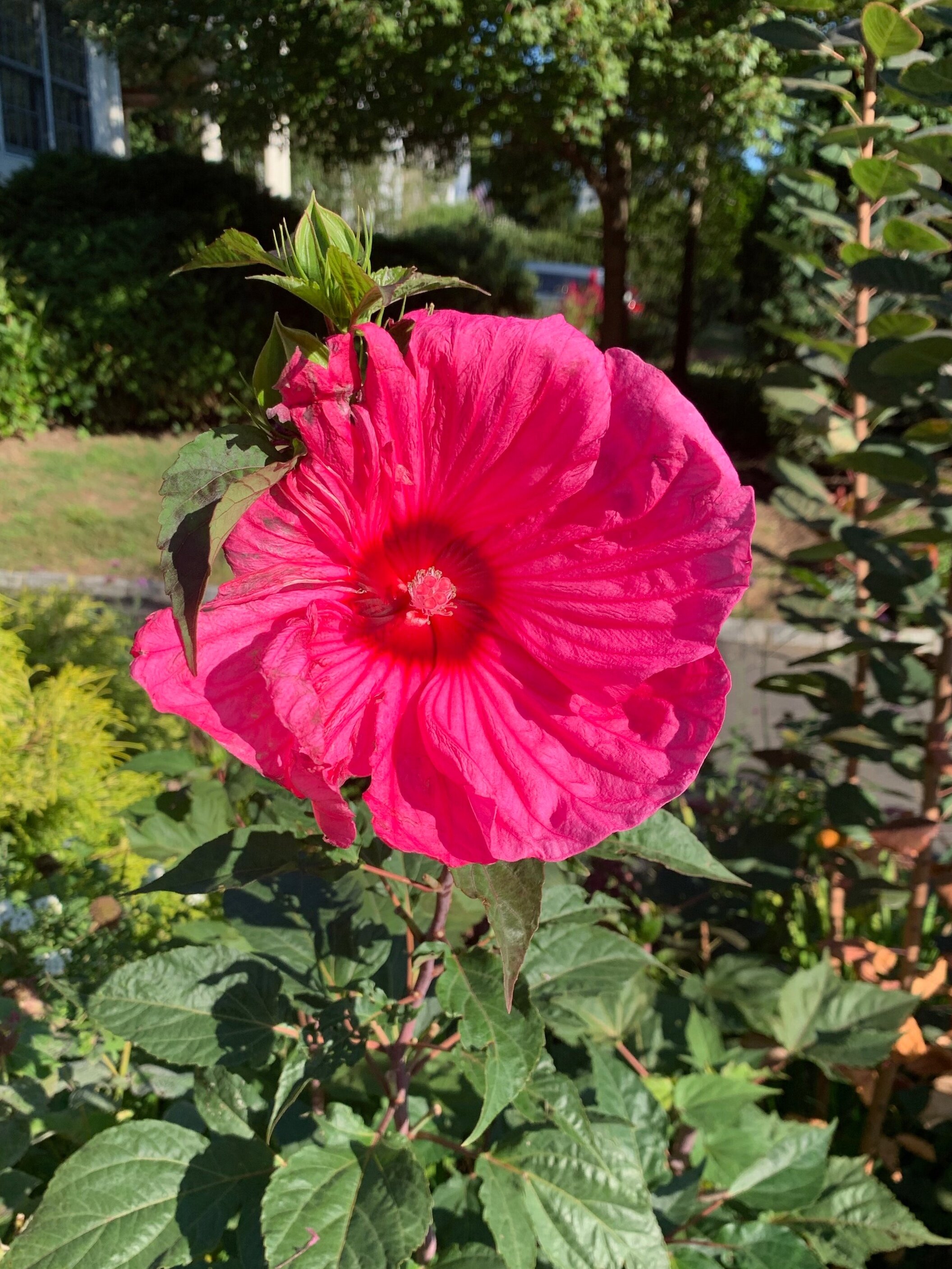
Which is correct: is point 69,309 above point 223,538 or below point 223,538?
below

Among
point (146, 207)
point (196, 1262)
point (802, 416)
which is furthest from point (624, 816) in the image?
point (146, 207)

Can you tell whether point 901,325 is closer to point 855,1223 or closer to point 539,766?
point 539,766

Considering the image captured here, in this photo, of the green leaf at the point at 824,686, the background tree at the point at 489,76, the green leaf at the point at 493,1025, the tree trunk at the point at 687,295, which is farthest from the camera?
the tree trunk at the point at 687,295

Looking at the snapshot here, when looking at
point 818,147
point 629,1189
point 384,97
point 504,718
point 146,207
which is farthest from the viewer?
point 146,207

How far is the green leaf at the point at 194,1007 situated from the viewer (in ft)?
3.62

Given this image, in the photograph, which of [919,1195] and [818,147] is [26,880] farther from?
[818,147]

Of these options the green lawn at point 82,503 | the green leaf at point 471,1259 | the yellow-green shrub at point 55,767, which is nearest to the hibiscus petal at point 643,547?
the green leaf at point 471,1259

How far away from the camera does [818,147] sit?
68.2 inches

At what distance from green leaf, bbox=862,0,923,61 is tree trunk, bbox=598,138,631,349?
7.53 meters

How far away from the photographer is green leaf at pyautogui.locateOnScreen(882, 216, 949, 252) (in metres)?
1.54

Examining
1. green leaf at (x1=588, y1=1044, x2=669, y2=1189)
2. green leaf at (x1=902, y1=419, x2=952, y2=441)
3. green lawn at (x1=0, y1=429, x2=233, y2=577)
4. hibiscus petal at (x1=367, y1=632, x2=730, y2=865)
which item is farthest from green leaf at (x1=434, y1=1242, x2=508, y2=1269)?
green lawn at (x1=0, y1=429, x2=233, y2=577)

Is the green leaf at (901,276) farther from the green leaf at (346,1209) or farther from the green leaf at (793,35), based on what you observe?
the green leaf at (346,1209)

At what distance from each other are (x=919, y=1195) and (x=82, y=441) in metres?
8.31

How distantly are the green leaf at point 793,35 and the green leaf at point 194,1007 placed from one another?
167 centimetres
